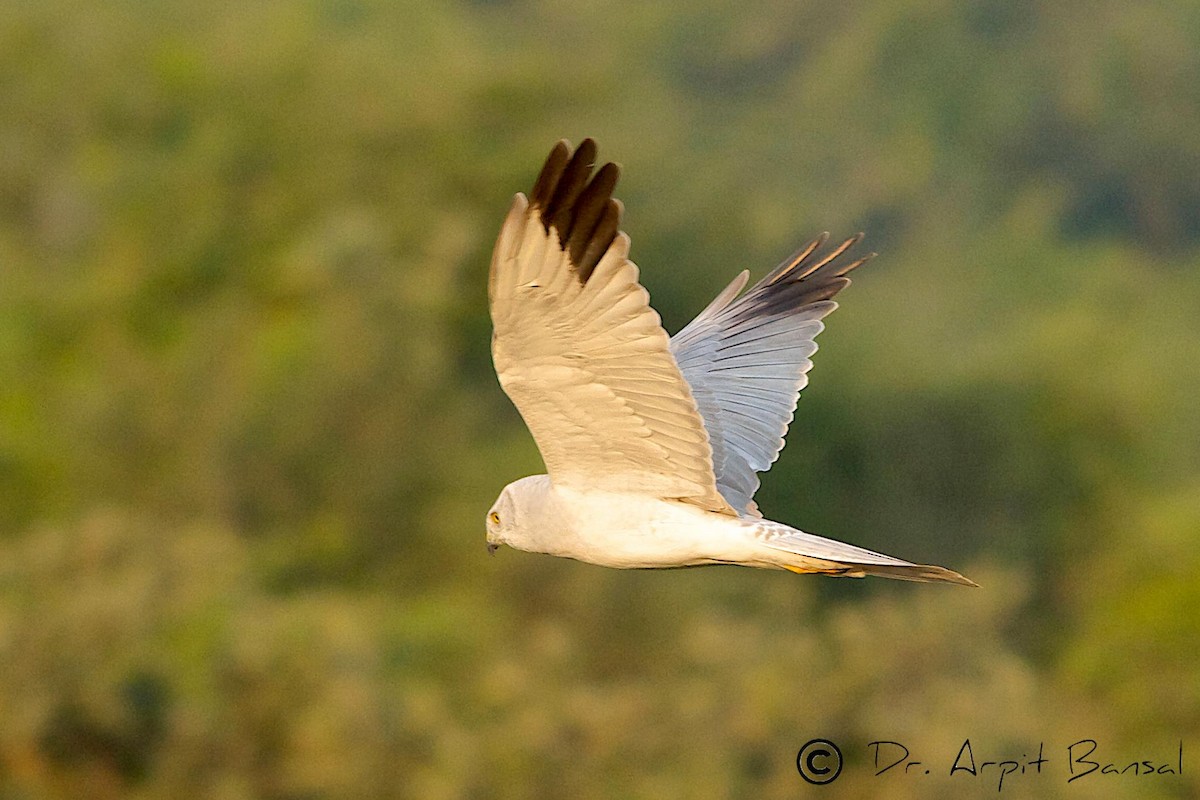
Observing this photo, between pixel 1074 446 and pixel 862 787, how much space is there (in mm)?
15003

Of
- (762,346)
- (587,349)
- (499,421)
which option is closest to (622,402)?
(587,349)

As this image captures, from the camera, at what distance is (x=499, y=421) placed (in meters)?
30.8

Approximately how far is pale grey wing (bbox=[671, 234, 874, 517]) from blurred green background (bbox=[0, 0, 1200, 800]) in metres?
9.44

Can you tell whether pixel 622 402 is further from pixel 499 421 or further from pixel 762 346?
pixel 499 421

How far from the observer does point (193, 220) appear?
3491 cm

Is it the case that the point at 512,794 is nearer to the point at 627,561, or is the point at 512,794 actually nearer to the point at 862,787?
the point at 862,787

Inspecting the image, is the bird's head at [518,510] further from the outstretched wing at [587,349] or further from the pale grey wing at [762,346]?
the pale grey wing at [762,346]

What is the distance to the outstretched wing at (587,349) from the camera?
675 centimetres

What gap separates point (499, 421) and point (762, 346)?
21.6m

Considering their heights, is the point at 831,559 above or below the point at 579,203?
below

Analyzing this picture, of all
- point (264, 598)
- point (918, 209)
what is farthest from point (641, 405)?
point (918, 209)

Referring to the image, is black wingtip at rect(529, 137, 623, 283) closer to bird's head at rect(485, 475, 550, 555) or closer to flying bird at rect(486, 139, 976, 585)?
flying bird at rect(486, 139, 976, 585)

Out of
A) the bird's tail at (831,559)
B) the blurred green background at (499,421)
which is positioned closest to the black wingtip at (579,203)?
the bird's tail at (831,559)

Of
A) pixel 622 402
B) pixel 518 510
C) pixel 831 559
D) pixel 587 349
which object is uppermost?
pixel 587 349
